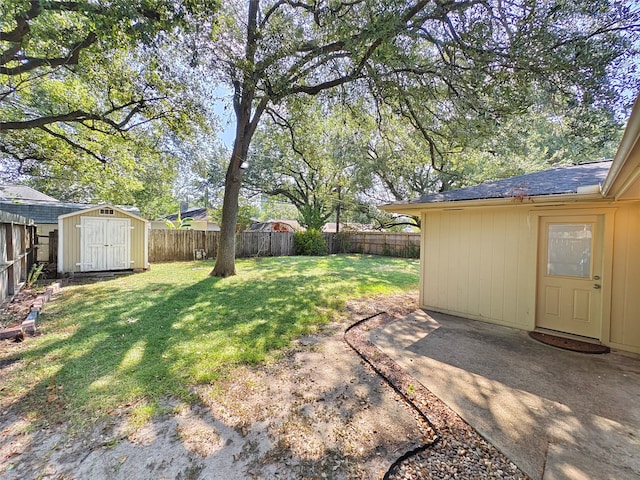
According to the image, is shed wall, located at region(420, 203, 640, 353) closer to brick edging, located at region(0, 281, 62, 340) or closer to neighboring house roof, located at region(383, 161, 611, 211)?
neighboring house roof, located at region(383, 161, 611, 211)

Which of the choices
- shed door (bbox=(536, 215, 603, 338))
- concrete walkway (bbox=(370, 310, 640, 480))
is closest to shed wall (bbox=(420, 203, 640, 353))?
shed door (bbox=(536, 215, 603, 338))

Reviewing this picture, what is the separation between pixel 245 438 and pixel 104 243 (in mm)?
8908

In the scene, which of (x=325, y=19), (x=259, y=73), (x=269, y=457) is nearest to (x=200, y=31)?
(x=259, y=73)

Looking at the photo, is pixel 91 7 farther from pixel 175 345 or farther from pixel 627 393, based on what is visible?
pixel 627 393

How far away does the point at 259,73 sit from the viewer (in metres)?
5.37

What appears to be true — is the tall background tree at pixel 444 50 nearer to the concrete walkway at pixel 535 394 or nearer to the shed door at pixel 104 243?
the concrete walkway at pixel 535 394

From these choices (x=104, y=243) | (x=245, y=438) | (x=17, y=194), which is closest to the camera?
(x=245, y=438)

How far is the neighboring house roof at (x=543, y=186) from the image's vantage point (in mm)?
4090

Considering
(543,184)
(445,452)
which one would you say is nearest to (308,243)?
(543,184)

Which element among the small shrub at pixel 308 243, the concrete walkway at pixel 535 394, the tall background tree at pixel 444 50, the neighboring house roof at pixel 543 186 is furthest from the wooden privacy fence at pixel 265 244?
the concrete walkway at pixel 535 394

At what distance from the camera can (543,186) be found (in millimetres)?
4504

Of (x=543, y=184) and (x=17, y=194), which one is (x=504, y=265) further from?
(x=17, y=194)

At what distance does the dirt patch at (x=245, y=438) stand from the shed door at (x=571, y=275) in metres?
3.53

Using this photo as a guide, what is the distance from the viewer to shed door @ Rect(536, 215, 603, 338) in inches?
162
